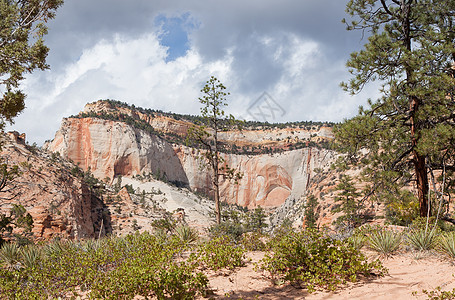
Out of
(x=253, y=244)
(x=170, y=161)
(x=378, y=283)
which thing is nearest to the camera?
(x=378, y=283)

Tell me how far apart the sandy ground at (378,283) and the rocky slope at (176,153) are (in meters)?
59.2

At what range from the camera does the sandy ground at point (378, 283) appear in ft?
16.5

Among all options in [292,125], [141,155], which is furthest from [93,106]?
[292,125]

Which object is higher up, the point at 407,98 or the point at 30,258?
the point at 407,98

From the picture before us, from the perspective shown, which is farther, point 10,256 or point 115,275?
point 10,256

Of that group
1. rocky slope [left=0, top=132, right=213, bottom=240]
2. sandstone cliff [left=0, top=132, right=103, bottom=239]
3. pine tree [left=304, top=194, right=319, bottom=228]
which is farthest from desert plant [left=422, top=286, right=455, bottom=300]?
sandstone cliff [left=0, top=132, right=103, bottom=239]

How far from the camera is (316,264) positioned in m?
6.13

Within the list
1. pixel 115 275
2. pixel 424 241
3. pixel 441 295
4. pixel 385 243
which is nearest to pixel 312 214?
pixel 385 243

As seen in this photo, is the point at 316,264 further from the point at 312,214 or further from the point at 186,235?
the point at 312,214

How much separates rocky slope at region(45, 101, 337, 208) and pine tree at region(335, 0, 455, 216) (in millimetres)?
54239

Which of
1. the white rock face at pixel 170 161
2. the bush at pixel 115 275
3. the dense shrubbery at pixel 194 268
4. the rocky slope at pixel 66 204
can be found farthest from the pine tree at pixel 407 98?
the white rock face at pixel 170 161

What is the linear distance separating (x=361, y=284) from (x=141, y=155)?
2818 inches

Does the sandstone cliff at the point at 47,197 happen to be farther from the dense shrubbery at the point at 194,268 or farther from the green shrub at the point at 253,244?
the green shrub at the point at 253,244

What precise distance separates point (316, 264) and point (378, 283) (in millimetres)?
1120
